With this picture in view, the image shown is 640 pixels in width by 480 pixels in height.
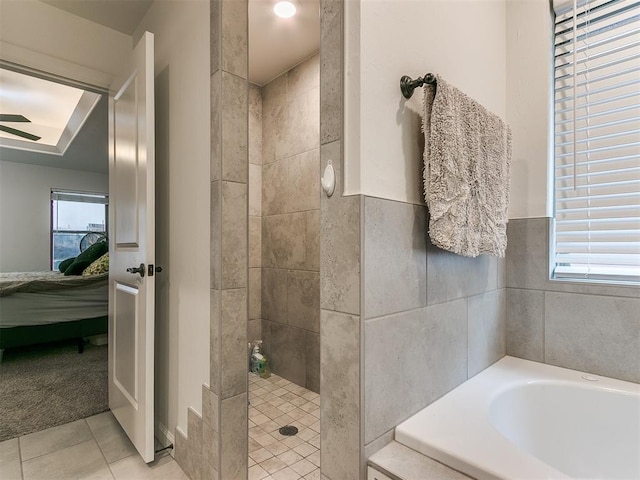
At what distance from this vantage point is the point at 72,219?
6.01m

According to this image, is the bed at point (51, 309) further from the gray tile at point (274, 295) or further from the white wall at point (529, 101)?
the white wall at point (529, 101)

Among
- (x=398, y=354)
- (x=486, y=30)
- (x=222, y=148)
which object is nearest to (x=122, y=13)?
(x=222, y=148)

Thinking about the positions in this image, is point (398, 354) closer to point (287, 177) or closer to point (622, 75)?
point (622, 75)

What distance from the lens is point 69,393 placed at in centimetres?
242

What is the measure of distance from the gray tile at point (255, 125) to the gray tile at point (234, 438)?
1.98 m

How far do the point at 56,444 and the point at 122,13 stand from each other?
8.13 feet

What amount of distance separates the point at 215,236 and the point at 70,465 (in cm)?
139

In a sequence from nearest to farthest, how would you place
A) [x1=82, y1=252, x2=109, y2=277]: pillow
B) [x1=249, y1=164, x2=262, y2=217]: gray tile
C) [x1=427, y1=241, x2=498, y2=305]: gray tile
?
[x1=427, y1=241, x2=498, y2=305]: gray tile
[x1=249, y1=164, x2=262, y2=217]: gray tile
[x1=82, y1=252, x2=109, y2=277]: pillow

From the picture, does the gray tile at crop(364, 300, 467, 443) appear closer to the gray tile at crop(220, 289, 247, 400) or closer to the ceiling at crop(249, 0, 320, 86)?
the gray tile at crop(220, 289, 247, 400)

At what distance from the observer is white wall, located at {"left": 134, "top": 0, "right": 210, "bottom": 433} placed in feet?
4.81

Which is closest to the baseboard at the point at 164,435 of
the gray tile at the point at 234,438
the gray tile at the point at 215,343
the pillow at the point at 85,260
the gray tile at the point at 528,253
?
the gray tile at the point at 234,438

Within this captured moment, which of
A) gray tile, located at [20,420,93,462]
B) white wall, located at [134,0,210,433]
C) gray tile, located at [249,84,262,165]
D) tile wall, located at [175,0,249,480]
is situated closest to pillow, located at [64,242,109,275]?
gray tile, located at [20,420,93,462]

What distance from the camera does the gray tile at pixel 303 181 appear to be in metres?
2.41

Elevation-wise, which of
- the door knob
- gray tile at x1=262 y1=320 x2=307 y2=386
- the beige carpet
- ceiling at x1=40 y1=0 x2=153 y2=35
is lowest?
the beige carpet
